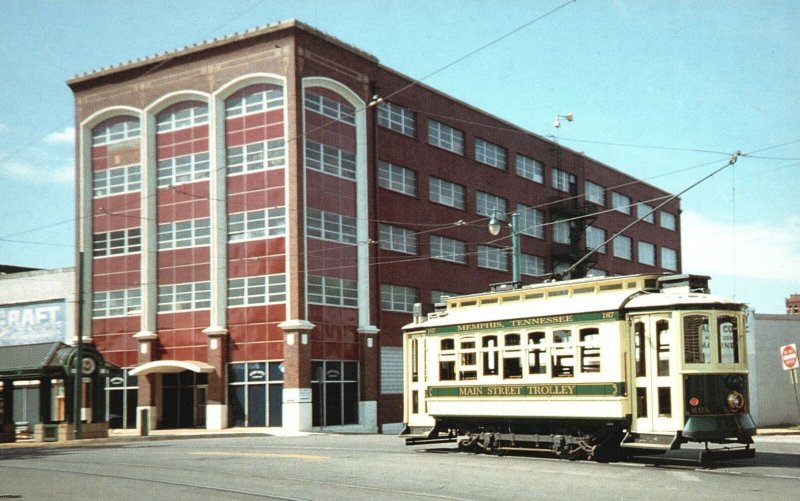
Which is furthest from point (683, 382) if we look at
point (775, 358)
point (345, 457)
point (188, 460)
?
point (775, 358)

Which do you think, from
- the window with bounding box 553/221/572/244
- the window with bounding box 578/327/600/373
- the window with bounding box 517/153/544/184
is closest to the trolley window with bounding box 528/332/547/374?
the window with bounding box 578/327/600/373

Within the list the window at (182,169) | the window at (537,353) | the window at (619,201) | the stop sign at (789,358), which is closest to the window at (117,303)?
the window at (182,169)

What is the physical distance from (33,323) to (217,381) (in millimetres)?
15117

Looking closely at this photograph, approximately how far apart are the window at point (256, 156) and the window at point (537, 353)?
80.7ft

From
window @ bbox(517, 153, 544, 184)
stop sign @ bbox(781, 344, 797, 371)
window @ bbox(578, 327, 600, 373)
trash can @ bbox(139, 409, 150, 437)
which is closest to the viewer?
window @ bbox(578, 327, 600, 373)

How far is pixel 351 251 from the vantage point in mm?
46500

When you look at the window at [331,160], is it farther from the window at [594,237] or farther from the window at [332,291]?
the window at [594,237]

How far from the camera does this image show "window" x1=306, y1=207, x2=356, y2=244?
44.4 metres

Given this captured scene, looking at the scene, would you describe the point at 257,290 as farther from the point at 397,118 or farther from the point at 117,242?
the point at 397,118

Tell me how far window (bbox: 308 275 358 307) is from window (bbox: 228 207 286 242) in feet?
8.79

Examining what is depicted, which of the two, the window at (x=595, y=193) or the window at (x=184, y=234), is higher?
the window at (x=595, y=193)

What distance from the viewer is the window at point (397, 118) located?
1939 inches

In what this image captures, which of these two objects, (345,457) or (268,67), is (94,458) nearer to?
(345,457)

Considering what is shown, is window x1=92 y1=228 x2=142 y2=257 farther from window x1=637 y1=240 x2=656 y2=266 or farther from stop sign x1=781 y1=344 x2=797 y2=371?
window x1=637 y1=240 x2=656 y2=266
